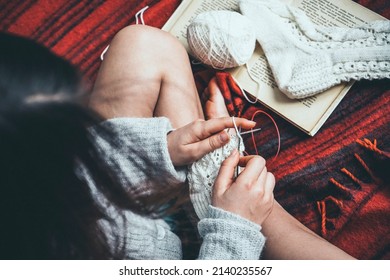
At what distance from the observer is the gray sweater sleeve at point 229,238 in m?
0.54

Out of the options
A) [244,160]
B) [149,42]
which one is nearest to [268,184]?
[244,160]

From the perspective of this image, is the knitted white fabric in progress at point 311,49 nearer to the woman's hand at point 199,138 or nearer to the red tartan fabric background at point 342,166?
the red tartan fabric background at point 342,166

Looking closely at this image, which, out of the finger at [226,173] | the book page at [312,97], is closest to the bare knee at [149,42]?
the book page at [312,97]

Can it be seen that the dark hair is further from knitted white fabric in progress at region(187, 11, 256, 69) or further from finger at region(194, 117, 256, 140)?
knitted white fabric in progress at region(187, 11, 256, 69)

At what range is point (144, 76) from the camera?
679 millimetres

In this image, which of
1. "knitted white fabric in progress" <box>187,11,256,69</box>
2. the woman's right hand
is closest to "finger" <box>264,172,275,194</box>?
the woman's right hand

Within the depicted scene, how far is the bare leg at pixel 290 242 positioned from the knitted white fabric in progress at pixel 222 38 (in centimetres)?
28

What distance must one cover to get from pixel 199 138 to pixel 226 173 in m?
0.07

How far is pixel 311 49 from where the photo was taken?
0.72 meters

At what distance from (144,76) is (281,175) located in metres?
0.33

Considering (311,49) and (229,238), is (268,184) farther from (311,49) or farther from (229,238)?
(311,49)

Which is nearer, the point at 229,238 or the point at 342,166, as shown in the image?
the point at 229,238

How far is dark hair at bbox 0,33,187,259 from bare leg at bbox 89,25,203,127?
209 millimetres
